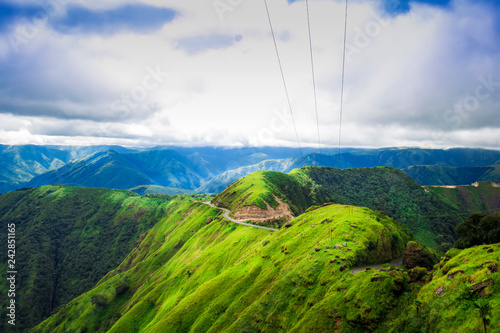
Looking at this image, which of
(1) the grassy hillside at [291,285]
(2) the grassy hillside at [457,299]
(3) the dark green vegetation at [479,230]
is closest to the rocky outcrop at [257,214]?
(1) the grassy hillside at [291,285]

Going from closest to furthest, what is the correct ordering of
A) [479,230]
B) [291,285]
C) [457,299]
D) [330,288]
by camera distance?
[457,299]
[330,288]
[479,230]
[291,285]

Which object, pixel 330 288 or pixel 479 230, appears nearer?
Answer: pixel 330 288

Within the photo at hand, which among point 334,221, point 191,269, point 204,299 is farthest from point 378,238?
point 191,269

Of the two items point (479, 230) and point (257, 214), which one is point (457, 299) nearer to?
point (479, 230)

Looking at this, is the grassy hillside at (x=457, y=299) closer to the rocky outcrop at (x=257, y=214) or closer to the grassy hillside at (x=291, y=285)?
the grassy hillside at (x=291, y=285)

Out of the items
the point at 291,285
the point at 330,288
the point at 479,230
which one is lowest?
the point at 291,285

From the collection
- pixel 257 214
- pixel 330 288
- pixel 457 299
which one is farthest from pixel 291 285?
pixel 257 214

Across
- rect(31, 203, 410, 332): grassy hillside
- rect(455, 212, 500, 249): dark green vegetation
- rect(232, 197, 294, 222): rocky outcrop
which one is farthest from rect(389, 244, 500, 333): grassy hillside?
rect(232, 197, 294, 222): rocky outcrop

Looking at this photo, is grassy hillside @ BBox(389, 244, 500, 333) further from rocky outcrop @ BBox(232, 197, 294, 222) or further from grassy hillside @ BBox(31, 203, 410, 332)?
rocky outcrop @ BBox(232, 197, 294, 222)

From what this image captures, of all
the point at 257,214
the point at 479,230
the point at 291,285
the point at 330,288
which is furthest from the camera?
the point at 257,214

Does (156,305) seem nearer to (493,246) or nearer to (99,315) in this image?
(99,315)
